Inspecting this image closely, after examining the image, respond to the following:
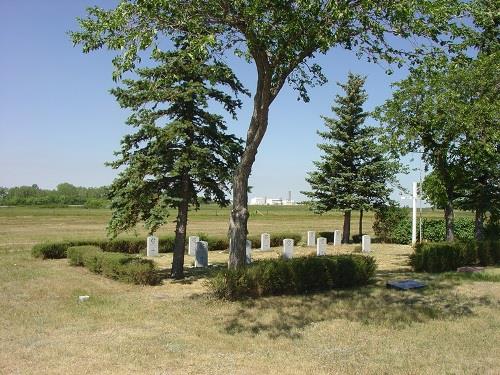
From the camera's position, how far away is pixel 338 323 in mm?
10609

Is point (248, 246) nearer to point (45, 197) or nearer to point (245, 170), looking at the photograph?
point (245, 170)

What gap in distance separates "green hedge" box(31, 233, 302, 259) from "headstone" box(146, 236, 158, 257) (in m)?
2.23

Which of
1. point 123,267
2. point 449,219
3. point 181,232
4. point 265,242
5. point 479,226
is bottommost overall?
point 265,242

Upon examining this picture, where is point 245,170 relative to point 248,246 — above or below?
above

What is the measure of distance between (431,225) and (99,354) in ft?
99.2

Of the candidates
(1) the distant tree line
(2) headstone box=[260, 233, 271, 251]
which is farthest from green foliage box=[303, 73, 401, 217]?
(1) the distant tree line

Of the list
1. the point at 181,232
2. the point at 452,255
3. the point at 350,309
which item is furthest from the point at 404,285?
the point at 181,232

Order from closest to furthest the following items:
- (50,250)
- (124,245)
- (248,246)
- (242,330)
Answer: (242,330) < (248,246) < (50,250) < (124,245)

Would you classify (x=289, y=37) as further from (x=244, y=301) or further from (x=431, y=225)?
(x=431, y=225)

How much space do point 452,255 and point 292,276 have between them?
9414 mm

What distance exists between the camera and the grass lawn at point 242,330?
24.9 feet

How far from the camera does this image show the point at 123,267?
15.7 metres

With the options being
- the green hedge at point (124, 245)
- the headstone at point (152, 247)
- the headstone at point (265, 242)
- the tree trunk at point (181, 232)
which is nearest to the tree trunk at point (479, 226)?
the headstone at point (265, 242)

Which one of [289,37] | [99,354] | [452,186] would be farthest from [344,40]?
[452,186]
